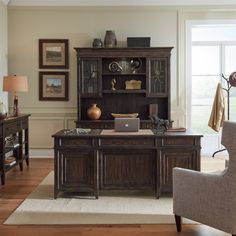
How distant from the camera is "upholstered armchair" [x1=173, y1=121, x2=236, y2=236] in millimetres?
3079

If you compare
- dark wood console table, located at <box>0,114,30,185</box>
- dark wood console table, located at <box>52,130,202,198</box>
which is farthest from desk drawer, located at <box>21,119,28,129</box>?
dark wood console table, located at <box>52,130,202,198</box>

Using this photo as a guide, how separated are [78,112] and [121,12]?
79.3 inches

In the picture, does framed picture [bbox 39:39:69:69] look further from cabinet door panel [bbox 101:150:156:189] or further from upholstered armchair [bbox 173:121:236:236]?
upholstered armchair [bbox 173:121:236:236]

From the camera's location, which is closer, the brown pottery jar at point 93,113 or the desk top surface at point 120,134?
the desk top surface at point 120,134

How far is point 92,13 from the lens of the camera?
7496 millimetres

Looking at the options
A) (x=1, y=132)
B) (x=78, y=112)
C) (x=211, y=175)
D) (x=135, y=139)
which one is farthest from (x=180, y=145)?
(x=78, y=112)

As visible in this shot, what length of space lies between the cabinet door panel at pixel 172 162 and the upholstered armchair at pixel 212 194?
1039mm

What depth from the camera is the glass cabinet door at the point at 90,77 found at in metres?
7.03

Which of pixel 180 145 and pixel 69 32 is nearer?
pixel 180 145

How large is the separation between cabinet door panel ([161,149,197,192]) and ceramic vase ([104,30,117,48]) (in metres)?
3.07

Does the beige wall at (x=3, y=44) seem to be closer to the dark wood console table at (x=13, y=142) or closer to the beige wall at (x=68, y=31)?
the beige wall at (x=68, y=31)

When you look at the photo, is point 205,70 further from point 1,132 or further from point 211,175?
point 211,175

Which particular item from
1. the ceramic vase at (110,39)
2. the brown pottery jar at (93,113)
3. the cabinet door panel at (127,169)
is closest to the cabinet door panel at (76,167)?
the cabinet door panel at (127,169)

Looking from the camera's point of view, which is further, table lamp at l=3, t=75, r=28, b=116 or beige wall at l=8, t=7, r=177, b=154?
beige wall at l=8, t=7, r=177, b=154
